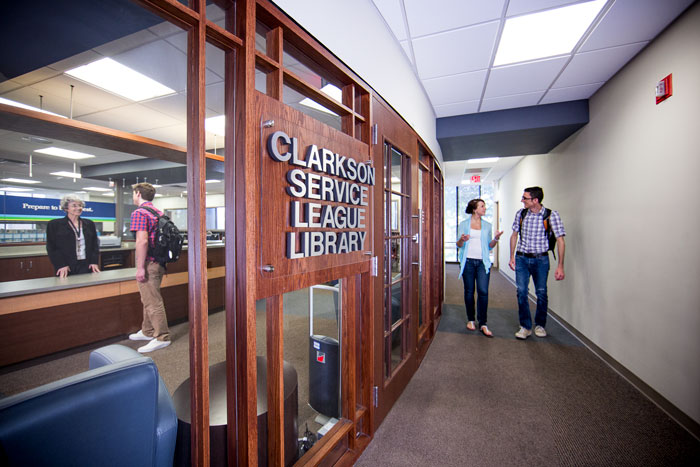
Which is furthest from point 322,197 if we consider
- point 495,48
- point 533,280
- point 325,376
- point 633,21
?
point 533,280

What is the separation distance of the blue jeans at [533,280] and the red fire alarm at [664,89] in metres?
1.53

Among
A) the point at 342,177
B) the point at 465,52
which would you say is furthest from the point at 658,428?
the point at 465,52

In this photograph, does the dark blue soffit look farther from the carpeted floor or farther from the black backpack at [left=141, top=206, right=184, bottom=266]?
the black backpack at [left=141, top=206, right=184, bottom=266]

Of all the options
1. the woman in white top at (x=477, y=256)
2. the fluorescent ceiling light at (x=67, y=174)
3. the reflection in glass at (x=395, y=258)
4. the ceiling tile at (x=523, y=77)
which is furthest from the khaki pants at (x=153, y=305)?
the woman in white top at (x=477, y=256)

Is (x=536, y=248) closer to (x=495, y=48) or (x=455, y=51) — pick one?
(x=495, y=48)

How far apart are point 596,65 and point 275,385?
3.16 m

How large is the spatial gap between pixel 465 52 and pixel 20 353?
270 centimetres

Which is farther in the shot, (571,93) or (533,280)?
(533,280)

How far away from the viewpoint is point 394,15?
184 cm

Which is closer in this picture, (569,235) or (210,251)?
(210,251)

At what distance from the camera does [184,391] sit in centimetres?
93

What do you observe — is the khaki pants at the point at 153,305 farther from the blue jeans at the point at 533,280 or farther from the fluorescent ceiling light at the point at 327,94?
the blue jeans at the point at 533,280

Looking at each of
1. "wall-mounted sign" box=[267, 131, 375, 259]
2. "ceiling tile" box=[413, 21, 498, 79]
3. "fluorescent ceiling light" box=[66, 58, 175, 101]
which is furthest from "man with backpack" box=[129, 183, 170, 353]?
"ceiling tile" box=[413, 21, 498, 79]

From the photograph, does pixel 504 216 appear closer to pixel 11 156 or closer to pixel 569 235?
pixel 569 235
